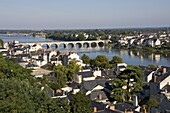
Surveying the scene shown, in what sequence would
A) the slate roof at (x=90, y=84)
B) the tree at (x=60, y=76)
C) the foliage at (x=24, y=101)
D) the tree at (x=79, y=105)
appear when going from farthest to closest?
the tree at (x=60, y=76) < the slate roof at (x=90, y=84) < the tree at (x=79, y=105) < the foliage at (x=24, y=101)

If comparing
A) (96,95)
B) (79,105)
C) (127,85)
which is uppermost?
(79,105)

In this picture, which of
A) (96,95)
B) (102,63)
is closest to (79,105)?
(96,95)

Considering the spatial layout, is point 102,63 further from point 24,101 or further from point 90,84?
point 24,101

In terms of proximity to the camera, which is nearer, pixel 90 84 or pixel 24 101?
pixel 24 101

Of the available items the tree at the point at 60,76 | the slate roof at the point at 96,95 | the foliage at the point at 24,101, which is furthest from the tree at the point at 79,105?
the tree at the point at 60,76

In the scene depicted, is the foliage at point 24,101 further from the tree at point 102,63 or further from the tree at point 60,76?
the tree at point 102,63

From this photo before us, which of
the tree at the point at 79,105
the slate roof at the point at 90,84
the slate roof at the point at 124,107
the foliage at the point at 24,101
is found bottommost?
the slate roof at the point at 90,84

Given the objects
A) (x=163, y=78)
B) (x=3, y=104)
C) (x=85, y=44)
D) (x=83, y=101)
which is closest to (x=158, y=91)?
(x=163, y=78)

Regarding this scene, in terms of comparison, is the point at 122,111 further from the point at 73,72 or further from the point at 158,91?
the point at 73,72
